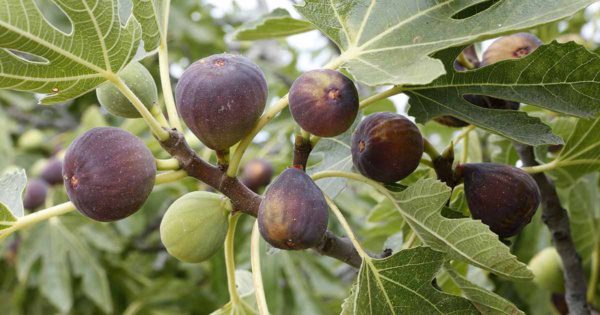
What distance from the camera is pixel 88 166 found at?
1.18 m

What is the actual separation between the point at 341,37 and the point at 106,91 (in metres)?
0.49

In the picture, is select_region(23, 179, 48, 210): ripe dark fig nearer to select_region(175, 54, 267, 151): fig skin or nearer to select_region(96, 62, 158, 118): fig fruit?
select_region(96, 62, 158, 118): fig fruit

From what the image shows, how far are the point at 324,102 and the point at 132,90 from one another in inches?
17.1

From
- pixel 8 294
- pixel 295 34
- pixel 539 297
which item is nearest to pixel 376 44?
pixel 295 34

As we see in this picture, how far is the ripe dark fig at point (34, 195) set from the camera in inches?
143

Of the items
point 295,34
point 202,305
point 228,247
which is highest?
point 295,34

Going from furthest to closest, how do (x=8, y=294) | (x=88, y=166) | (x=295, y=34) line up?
(x=8, y=294) → (x=295, y=34) → (x=88, y=166)

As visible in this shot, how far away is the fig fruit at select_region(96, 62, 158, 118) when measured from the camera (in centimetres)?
139

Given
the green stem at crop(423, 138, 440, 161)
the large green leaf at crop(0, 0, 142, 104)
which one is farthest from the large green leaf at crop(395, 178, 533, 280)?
the large green leaf at crop(0, 0, 142, 104)

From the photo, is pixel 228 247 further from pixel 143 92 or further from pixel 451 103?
pixel 451 103

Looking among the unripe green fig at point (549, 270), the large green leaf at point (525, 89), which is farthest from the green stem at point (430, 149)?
the unripe green fig at point (549, 270)

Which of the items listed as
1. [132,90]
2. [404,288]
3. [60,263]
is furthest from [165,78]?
[60,263]

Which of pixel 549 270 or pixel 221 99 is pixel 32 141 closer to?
pixel 549 270

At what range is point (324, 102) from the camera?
1.17m
